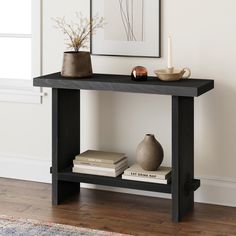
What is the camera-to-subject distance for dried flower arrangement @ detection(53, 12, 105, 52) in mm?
4358

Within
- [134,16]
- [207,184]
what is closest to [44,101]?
[134,16]

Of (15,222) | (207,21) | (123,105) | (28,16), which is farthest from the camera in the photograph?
(28,16)

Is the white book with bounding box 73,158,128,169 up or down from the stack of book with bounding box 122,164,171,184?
up

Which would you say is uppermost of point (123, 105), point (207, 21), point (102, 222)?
point (207, 21)

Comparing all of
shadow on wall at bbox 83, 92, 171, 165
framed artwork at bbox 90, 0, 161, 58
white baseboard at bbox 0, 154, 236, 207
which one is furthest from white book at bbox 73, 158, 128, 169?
framed artwork at bbox 90, 0, 161, 58

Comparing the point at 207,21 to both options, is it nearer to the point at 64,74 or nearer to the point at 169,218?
the point at 64,74

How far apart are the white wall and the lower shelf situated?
0.39 meters

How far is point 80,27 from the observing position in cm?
446

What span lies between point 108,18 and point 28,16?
2.28 feet

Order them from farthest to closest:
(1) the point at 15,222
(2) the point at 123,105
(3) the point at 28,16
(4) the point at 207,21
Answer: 1. (3) the point at 28,16
2. (2) the point at 123,105
3. (4) the point at 207,21
4. (1) the point at 15,222

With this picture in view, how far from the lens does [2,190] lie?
4574mm

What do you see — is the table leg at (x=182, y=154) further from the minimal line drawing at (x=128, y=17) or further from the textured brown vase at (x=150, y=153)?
the minimal line drawing at (x=128, y=17)

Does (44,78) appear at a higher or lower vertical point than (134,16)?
lower

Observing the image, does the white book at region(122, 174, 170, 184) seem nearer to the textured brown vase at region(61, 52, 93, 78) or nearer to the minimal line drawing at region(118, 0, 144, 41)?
the textured brown vase at region(61, 52, 93, 78)
